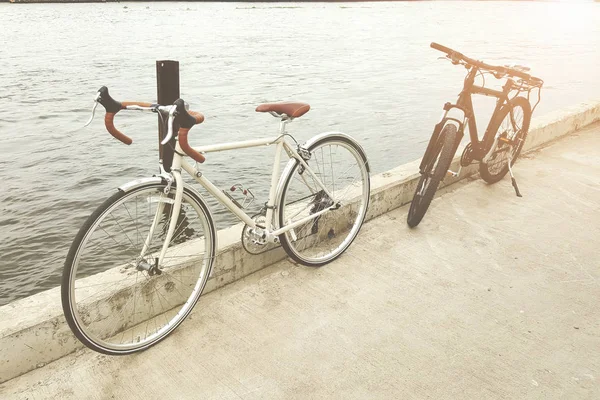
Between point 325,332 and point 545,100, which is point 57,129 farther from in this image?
point 545,100

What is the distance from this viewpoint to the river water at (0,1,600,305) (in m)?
7.60

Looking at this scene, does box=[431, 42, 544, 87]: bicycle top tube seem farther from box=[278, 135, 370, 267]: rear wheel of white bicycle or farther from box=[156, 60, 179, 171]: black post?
box=[156, 60, 179, 171]: black post

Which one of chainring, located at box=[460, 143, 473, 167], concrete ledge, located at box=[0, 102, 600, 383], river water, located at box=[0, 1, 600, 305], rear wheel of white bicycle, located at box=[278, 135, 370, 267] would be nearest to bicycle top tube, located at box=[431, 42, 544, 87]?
chainring, located at box=[460, 143, 473, 167]

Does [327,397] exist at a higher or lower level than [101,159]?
higher

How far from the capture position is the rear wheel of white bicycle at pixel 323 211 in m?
3.80

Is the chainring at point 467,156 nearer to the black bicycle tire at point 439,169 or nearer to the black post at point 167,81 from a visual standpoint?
the black bicycle tire at point 439,169

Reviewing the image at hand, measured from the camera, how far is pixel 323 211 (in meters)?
4.04

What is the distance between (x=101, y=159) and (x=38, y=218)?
2.58m

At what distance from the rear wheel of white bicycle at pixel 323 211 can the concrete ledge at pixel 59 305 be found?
0.26 m

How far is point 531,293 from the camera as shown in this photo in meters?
3.75

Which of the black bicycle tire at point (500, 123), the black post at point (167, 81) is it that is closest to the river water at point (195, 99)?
the black post at point (167, 81)

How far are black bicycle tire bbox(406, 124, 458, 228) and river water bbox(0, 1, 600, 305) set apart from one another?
3.27 metres

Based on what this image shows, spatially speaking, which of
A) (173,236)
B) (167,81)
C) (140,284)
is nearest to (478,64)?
(167,81)

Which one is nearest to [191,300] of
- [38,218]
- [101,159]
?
[38,218]
